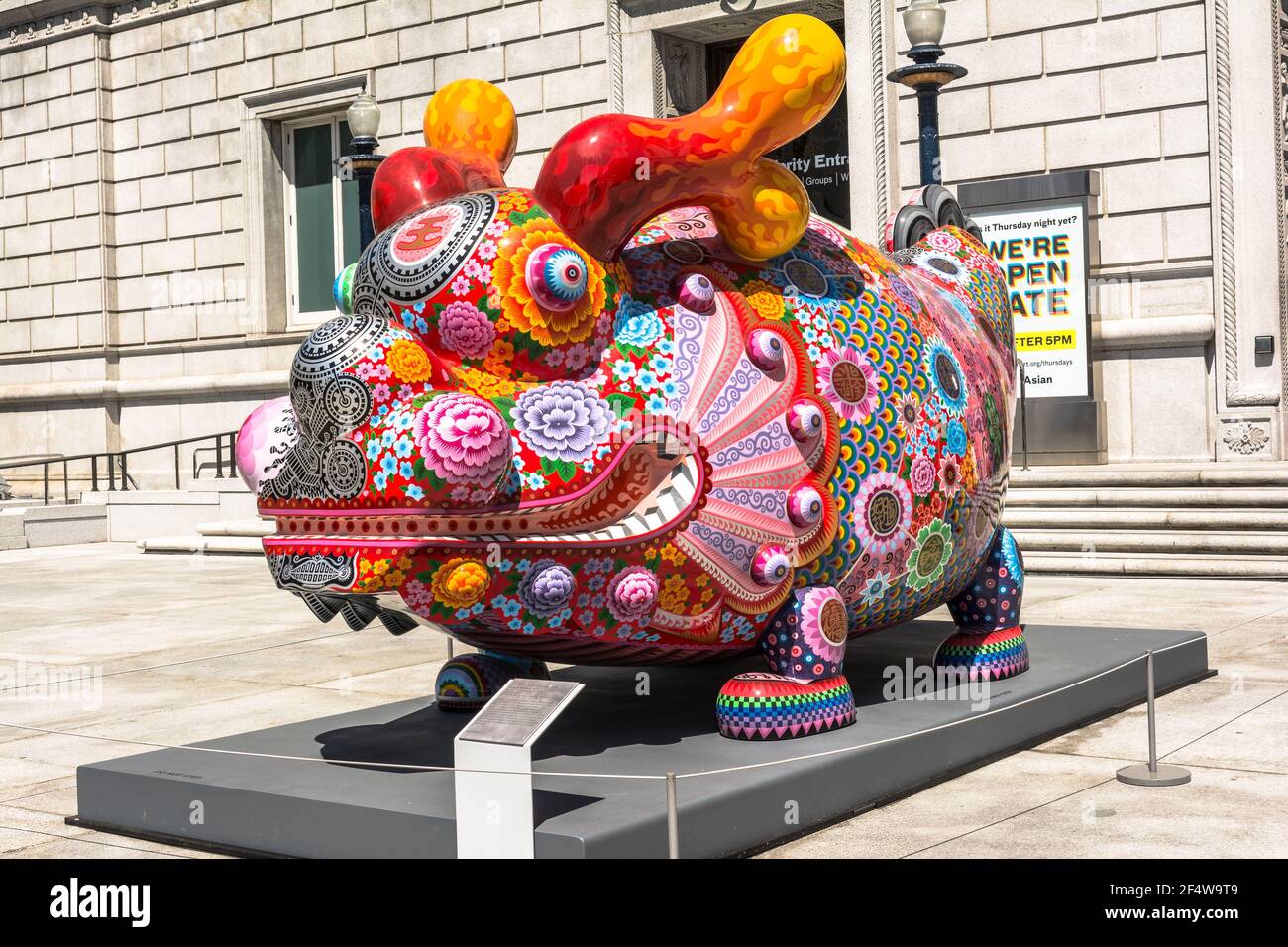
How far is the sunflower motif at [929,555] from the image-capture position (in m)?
5.94

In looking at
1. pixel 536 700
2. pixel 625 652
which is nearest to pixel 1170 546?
pixel 625 652

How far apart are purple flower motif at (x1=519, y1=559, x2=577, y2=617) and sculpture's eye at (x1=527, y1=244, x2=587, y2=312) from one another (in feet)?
2.76

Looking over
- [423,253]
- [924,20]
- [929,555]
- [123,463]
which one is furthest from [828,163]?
[423,253]

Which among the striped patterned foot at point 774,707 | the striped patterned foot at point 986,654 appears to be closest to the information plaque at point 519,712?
the striped patterned foot at point 774,707

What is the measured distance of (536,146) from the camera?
20875 mm

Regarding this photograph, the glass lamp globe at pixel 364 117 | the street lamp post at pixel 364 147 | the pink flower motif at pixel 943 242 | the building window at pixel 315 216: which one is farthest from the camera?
the building window at pixel 315 216

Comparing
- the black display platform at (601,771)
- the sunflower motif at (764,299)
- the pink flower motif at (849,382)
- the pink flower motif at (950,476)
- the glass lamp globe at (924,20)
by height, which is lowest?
the black display platform at (601,771)

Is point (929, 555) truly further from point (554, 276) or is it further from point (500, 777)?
point (500, 777)

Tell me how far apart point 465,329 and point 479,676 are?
5.59 ft

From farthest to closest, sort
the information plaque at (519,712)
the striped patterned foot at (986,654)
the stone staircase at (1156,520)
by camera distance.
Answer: the stone staircase at (1156,520), the striped patterned foot at (986,654), the information plaque at (519,712)

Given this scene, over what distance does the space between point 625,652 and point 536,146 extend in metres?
16.3

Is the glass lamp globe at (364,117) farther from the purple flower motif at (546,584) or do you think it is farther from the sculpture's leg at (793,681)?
the purple flower motif at (546,584)

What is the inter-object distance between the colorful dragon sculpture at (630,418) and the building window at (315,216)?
18.0 metres

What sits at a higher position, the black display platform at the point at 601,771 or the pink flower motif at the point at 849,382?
the pink flower motif at the point at 849,382
